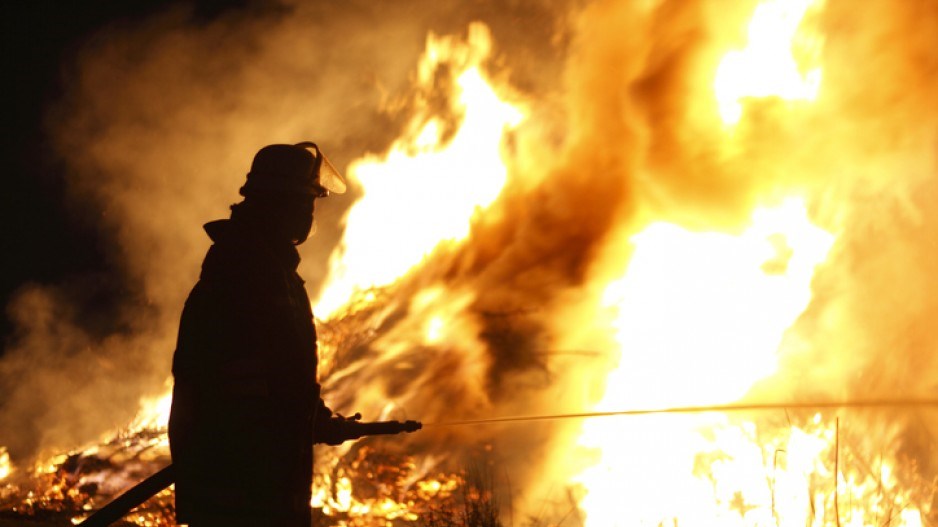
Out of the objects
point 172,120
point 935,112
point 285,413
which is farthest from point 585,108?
point 172,120

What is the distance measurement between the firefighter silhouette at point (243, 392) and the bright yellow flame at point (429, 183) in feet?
13.8

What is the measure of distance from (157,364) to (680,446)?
→ 858 cm

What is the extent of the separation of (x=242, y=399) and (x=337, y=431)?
634 mm

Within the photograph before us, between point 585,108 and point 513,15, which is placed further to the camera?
point 513,15

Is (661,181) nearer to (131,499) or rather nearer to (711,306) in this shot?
(711,306)

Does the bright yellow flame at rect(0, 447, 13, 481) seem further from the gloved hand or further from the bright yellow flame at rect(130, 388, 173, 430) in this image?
A: the gloved hand

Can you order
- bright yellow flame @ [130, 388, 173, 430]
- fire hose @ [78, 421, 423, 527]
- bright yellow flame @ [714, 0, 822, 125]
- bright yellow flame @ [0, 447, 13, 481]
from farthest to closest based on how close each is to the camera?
bright yellow flame @ [0, 447, 13, 481] → bright yellow flame @ [130, 388, 173, 430] → bright yellow flame @ [714, 0, 822, 125] → fire hose @ [78, 421, 423, 527]

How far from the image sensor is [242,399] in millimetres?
2959

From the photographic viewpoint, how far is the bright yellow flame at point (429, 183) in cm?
736

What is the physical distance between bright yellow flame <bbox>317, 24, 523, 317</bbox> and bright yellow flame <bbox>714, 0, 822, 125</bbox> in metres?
2.14

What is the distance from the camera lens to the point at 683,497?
17.3 feet

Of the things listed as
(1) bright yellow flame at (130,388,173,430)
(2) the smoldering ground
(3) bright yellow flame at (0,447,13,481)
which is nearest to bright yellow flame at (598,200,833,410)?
(2) the smoldering ground

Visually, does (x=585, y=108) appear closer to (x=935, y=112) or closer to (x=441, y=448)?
(x=935, y=112)

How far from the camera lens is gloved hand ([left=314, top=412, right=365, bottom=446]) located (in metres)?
3.43
